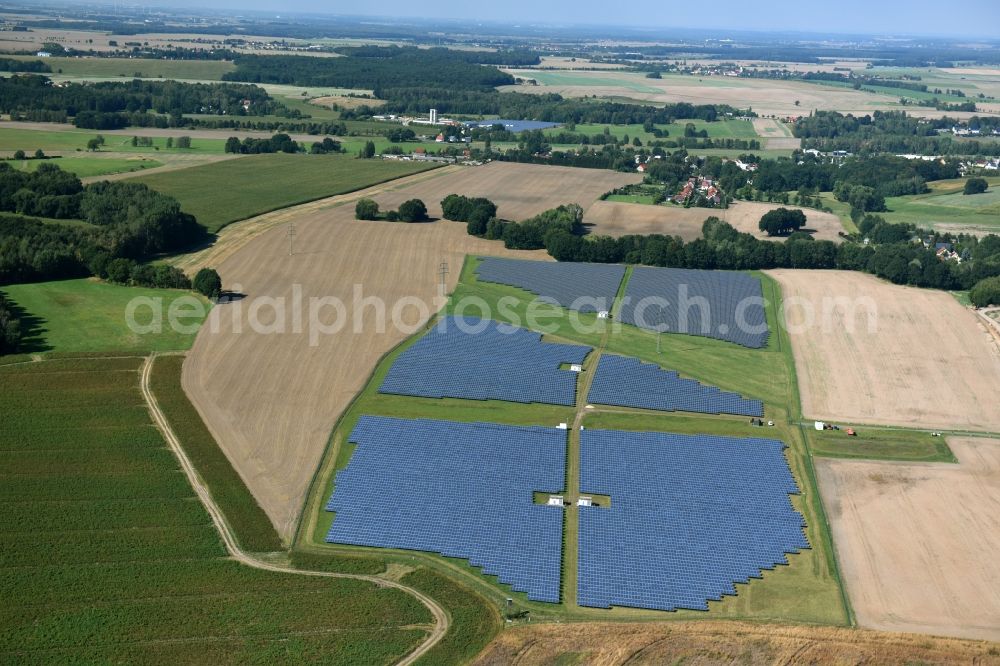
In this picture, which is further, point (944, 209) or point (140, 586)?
point (944, 209)

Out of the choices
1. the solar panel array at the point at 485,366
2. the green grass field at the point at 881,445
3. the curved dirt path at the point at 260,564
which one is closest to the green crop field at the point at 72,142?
the solar panel array at the point at 485,366

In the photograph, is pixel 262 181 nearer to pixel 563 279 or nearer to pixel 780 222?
pixel 563 279

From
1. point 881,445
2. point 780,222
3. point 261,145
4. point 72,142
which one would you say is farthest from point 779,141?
point 881,445

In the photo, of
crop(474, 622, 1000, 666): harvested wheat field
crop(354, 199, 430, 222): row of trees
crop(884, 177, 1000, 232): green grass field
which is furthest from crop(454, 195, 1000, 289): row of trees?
crop(474, 622, 1000, 666): harvested wheat field

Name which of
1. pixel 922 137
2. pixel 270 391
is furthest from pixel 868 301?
pixel 922 137

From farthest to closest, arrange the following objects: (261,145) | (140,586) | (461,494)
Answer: (261,145) → (461,494) → (140,586)

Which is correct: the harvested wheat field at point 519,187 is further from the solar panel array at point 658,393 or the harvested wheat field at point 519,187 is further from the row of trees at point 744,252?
the solar panel array at point 658,393
